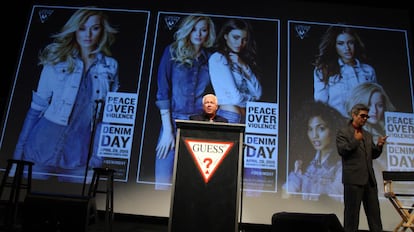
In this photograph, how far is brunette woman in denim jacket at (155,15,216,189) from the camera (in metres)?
4.59

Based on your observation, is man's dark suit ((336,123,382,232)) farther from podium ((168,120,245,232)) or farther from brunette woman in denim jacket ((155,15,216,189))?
brunette woman in denim jacket ((155,15,216,189))

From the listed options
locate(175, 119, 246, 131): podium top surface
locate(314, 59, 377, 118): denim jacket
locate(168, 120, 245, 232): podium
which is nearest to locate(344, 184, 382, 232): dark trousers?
locate(168, 120, 245, 232): podium

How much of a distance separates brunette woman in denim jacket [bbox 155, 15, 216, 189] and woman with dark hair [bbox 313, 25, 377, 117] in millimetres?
1547

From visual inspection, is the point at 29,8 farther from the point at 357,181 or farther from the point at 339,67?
the point at 357,181

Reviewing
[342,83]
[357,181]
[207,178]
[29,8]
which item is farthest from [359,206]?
[29,8]

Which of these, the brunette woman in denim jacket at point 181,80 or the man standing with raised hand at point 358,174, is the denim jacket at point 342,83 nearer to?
the brunette woman in denim jacket at point 181,80

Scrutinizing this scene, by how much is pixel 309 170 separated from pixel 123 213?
2430 millimetres

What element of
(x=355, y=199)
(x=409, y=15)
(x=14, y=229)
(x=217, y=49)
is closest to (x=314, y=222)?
(x=355, y=199)

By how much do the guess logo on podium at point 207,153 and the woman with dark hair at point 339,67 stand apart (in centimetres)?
298

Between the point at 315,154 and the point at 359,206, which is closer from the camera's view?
the point at 359,206

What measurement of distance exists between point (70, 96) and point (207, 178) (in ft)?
10.8

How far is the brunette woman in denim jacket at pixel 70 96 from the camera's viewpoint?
460cm

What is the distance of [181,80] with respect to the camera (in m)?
4.82

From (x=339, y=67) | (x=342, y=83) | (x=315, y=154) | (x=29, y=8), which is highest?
(x=29, y=8)
